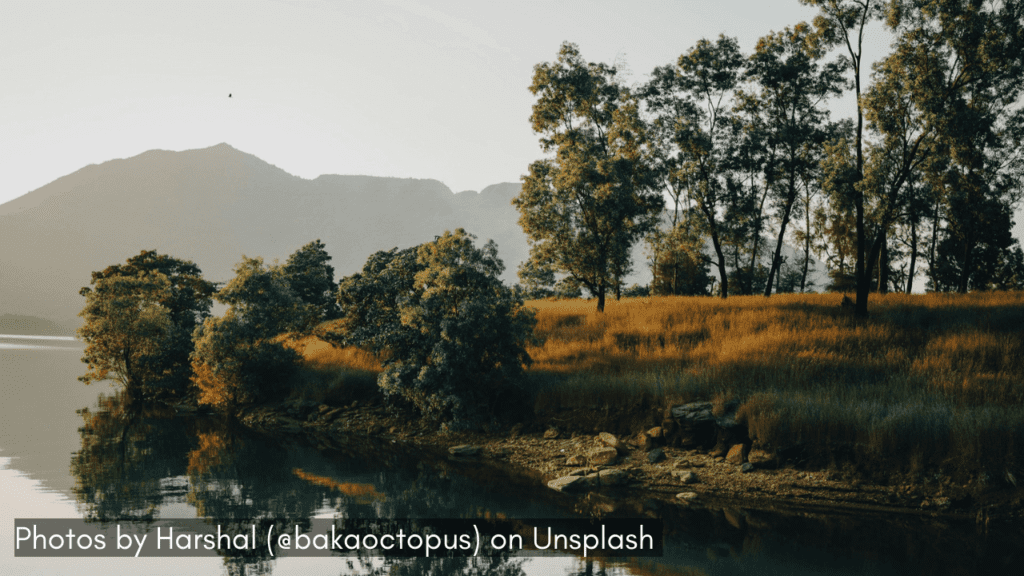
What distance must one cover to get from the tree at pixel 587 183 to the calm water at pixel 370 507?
53.8 ft

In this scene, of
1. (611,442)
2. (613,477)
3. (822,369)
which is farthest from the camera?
(822,369)

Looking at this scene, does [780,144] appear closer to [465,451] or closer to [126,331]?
[465,451]

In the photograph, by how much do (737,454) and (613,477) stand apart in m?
4.01

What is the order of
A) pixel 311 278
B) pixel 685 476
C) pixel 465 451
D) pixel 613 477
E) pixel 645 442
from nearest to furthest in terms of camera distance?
1. pixel 685 476
2. pixel 613 477
3. pixel 645 442
4. pixel 465 451
5. pixel 311 278

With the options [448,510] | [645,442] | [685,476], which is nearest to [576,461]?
[645,442]

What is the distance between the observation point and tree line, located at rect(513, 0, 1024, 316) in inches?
1116

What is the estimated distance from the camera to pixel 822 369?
77.7ft

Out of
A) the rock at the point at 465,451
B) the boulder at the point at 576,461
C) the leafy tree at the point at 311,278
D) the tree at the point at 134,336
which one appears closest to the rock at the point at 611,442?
the boulder at the point at 576,461

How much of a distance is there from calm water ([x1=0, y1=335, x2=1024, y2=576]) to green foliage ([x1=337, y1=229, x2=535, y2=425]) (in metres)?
2.92

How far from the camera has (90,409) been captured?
128 feet

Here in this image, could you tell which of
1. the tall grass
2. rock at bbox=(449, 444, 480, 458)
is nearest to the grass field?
the tall grass

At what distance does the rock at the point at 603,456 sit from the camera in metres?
20.9

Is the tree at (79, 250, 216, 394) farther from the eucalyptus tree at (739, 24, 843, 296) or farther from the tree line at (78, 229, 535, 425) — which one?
the eucalyptus tree at (739, 24, 843, 296)

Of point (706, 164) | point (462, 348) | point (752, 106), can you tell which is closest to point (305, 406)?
point (462, 348)
